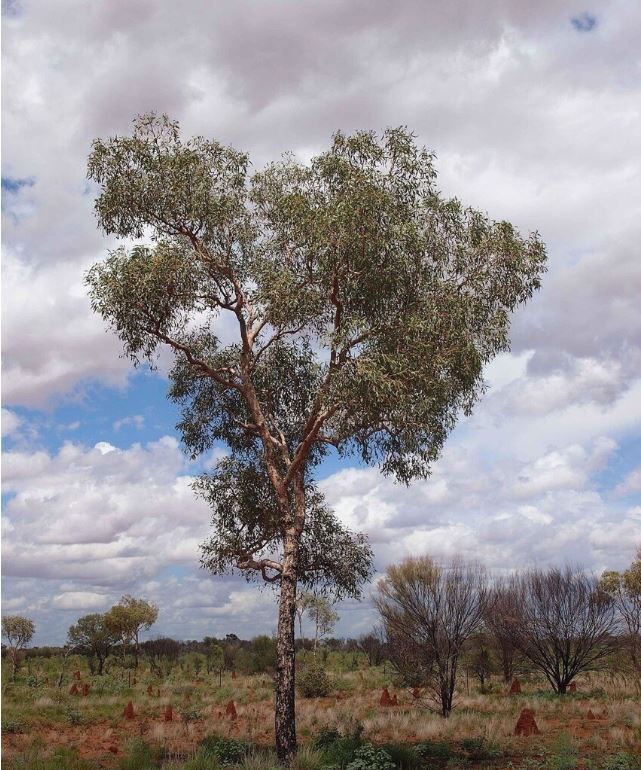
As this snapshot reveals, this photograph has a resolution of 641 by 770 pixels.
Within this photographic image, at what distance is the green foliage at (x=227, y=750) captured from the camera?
16734mm

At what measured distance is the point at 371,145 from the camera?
1803 centimetres

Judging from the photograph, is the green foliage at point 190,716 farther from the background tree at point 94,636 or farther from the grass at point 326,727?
the background tree at point 94,636

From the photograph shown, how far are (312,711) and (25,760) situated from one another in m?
14.0

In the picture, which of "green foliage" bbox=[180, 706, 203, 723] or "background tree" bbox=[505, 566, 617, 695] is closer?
"green foliage" bbox=[180, 706, 203, 723]

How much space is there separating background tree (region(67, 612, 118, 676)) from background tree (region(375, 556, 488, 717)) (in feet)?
116

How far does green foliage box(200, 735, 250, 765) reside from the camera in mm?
16734

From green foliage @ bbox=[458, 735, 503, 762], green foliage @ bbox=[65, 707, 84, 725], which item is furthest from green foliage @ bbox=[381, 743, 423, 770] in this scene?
green foliage @ bbox=[65, 707, 84, 725]

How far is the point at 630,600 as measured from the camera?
40.0 m

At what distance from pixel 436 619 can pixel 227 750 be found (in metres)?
11.9

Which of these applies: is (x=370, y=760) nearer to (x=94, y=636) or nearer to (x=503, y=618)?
(x=503, y=618)

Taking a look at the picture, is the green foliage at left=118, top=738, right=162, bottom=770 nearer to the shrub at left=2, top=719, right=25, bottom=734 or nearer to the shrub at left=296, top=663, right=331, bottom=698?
the shrub at left=2, top=719, right=25, bottom=734

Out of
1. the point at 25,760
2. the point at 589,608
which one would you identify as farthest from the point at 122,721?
the point at 589,608

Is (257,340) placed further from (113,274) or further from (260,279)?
(113,274)

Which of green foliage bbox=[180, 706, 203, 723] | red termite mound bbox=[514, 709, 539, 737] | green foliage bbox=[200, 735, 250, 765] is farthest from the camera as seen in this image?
green foliage bbox=[180, 706, 203, 723]
